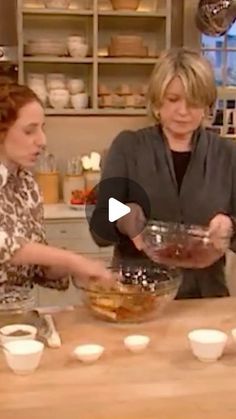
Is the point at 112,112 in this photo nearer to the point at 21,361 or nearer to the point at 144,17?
the point at 144,17

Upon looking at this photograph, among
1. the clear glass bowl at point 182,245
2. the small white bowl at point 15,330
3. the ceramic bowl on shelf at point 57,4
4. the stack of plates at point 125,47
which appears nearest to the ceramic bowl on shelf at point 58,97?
the stack of plates at point 125,47

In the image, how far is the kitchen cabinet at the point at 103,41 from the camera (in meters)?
4.00

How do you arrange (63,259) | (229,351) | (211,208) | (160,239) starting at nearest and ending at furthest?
(229,351) < (63,259) < (160,239) < (211,208)

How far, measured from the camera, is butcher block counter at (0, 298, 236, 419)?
146cm

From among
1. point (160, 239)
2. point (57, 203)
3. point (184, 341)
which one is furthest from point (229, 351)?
point (57, 203)

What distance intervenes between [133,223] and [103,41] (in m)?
2.23

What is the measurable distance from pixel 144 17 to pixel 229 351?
2.69m

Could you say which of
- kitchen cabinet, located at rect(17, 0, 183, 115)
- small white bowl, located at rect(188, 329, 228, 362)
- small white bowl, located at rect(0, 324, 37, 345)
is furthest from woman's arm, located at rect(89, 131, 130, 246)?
kitchen cabinet, located at rect(17, 0, 183, 115)

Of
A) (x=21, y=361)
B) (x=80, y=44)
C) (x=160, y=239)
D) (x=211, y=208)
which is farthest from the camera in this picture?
(x=80, y=44)

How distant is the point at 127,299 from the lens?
1.96 m

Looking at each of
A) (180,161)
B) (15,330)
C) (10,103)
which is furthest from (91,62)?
(15,330)

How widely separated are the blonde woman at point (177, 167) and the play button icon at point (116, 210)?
2 cm

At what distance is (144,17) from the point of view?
4.08 meters

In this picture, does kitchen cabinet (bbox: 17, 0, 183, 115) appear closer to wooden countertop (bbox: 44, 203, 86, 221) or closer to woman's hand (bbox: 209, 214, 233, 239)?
wooden countertop (bbox: 44, 203, 86, 221)
